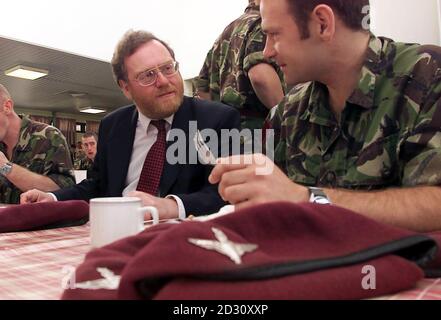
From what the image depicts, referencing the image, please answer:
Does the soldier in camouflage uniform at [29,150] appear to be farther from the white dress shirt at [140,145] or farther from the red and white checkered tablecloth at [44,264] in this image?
the red and white checkered tablecloth at [44,264]

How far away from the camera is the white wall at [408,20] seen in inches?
71.4

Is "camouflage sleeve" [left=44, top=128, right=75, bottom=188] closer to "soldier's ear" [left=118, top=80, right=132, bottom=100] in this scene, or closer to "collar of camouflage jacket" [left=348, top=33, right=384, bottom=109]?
"soldier's ear" [left=118, top=80, right=132, bottom=100]

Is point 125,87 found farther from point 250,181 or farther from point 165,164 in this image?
point 250,181

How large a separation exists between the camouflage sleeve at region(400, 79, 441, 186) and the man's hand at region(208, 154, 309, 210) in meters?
0.24

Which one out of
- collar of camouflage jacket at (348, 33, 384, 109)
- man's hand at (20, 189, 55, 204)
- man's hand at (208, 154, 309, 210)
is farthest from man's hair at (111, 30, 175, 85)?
man's hand at (208, 154, 309, 210)

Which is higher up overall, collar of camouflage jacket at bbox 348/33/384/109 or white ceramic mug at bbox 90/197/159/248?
collar of camouflage jacket at bbox 348/33/384/109

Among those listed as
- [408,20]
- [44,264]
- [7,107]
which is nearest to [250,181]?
[44,264]

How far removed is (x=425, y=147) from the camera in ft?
2.51

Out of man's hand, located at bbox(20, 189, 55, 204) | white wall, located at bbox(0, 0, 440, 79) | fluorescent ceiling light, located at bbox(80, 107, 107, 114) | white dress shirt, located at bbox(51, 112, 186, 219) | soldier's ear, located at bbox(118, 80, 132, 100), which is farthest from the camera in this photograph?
fluorescent ceiling light, located at bbox(80, 107, 107, 114)

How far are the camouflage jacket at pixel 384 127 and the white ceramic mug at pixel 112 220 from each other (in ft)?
1.57

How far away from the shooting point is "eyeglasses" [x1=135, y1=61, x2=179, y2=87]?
4.60 feet

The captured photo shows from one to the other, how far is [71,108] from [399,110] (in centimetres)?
578

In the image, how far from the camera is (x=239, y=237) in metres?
0.39

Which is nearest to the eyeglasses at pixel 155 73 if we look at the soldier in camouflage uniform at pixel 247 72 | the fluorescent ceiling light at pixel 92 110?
the soldier in camouflage uniform at pixel 247 72
